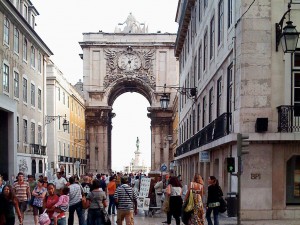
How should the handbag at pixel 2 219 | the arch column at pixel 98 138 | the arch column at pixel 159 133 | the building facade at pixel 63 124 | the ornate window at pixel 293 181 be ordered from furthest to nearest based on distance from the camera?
the arch column at pixel 159 133, the arch column at pixel 98 138, the building facade at pixel 63 124, the ornate window at pixel 293 181, the handbag at pixel 2 219

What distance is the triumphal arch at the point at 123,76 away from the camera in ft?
253

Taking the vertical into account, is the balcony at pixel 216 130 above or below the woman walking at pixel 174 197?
above

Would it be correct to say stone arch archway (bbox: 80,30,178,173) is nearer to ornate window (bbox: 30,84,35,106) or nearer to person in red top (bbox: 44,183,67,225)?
ornate window (bbox: 30,84,35,106)

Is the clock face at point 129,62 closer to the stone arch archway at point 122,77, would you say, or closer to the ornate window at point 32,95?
the stone arch archway at point 122,77

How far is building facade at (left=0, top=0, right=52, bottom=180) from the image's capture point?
3138 cm

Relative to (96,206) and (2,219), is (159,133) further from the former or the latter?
(2,219)

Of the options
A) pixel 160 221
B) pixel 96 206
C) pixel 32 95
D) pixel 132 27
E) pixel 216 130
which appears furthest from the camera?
pixel 132 27

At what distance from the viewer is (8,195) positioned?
40.0 feet

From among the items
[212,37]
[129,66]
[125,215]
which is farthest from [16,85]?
[129,66]

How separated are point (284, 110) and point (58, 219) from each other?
805 cm

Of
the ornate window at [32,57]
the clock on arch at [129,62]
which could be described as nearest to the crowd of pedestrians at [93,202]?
the ornate window at [32,57]

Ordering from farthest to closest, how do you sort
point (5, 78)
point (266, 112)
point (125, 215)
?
point (5, 78)
point (266, 112)
point (125, 215)

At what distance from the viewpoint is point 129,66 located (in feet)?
256

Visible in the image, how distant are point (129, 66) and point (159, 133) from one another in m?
9.68
